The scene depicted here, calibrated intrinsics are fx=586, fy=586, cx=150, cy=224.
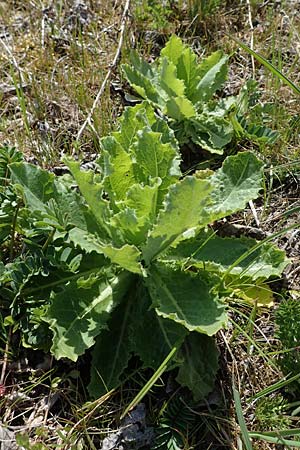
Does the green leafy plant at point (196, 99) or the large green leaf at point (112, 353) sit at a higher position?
the green leafy plant at point (196, 99)

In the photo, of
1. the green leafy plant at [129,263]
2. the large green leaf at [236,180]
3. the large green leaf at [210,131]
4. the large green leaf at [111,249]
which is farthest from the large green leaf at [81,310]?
the large green leaf at [210,131]

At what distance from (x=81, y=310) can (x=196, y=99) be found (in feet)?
4.20

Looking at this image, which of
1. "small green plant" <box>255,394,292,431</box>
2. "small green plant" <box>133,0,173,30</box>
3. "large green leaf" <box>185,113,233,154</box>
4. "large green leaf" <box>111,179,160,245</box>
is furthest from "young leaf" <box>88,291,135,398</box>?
"small green plant" <box>133,0,173,30</box>

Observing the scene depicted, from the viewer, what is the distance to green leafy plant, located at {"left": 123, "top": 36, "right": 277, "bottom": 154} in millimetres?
2705

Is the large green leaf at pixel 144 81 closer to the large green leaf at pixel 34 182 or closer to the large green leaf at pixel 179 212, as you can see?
the large green leaf at pixel 34 182

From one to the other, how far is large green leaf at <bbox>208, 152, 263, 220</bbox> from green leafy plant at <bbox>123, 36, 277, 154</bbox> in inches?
15.4

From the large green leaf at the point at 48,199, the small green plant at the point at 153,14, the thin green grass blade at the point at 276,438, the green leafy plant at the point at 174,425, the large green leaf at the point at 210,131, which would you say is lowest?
the green leafy plant at the point at 174,425

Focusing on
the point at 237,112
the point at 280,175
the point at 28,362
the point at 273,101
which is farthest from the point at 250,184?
the point at 28,362

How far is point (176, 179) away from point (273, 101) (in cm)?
108

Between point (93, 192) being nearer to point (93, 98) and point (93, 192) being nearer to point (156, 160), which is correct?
point (156, 160)

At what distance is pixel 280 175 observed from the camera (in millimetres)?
2703

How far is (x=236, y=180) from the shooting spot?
2.29 metres

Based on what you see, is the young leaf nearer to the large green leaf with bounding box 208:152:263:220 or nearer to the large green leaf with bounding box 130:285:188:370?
the large green leaf with bounding box 130:285:188:370

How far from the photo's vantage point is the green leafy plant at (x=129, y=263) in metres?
1.97
